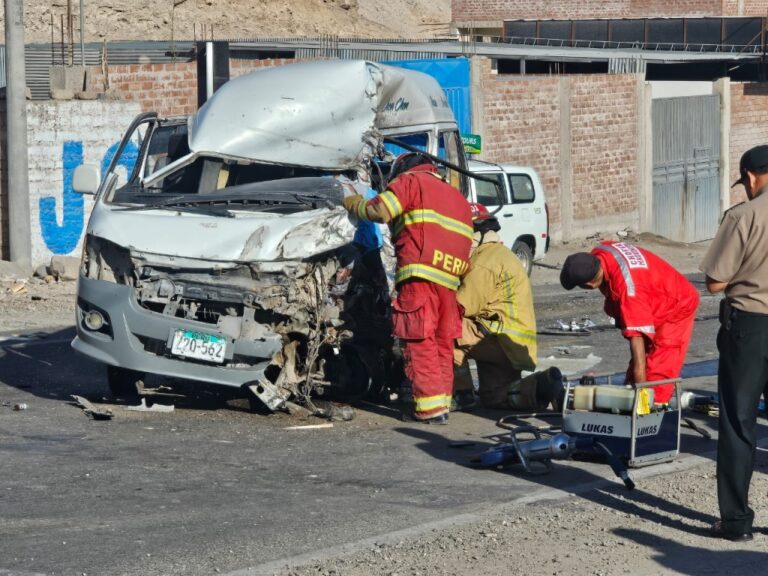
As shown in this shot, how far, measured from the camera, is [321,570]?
19.2 feet

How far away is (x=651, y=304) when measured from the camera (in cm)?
796

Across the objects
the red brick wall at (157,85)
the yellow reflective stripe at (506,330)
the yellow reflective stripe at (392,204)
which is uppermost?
the red brick wall at (157,85)

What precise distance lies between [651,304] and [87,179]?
4.64 metres

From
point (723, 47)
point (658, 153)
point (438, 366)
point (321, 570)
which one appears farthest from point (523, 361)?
point (723, 47)

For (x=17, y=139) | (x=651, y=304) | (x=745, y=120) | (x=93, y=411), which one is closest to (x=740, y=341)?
(x=651, y=304)

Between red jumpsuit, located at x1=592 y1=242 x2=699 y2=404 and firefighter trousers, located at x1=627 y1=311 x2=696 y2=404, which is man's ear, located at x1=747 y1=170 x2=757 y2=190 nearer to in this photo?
red jumpsuit, located at x1=592 y1=242 x2=699 y2=404

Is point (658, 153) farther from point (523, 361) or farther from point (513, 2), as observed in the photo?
point (513, 2)

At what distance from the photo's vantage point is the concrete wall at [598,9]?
52.1 m

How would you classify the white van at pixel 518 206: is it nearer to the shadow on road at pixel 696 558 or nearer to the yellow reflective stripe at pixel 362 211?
the yellow reflective stripe at pixel 362 211

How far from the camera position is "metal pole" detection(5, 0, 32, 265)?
17.2 m

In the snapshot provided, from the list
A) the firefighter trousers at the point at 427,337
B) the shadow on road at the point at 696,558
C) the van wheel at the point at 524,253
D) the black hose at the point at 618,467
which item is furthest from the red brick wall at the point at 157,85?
the shadow on road at the point at 696,558

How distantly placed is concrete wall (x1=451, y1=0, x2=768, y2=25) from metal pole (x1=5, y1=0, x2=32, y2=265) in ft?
129

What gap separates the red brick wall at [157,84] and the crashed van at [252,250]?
364 inches

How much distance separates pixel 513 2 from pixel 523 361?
162ft
